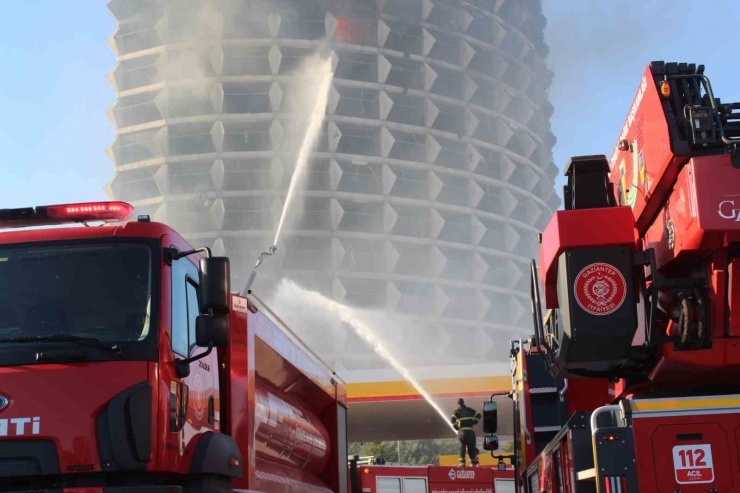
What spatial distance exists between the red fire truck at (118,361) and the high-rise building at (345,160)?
2201 inches

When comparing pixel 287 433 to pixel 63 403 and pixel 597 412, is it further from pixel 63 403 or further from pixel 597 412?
pixel 597 412

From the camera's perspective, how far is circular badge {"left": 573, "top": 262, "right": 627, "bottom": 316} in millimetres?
5105

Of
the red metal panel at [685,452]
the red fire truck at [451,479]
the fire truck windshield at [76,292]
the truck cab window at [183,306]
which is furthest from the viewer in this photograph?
the red fire truck at [451,479]

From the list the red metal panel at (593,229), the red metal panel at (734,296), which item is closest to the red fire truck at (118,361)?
the red metal panel at (593,229)

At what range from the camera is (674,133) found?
4.90 m

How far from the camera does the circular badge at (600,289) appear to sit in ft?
16.8

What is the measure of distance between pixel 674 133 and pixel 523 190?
72066 millimetres

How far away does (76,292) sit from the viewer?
495 centimetres

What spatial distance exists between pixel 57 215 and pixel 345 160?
61.2 meters

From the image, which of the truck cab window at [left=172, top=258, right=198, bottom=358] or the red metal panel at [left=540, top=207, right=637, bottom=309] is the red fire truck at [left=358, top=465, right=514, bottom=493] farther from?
the red metal panel at [left=540, top=207, right=637, bottom=309]

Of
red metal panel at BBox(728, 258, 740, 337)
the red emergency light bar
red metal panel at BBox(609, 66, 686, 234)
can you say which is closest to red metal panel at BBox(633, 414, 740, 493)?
red metal panel at BBox(728, 258, 740, 337)

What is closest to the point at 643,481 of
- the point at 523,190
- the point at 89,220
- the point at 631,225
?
the point at 631,225

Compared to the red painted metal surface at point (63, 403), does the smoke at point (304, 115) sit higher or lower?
higher

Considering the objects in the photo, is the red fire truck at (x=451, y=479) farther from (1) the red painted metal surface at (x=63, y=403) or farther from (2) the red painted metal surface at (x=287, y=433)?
(1) the red painted metal surface at (x=63, y=403)
